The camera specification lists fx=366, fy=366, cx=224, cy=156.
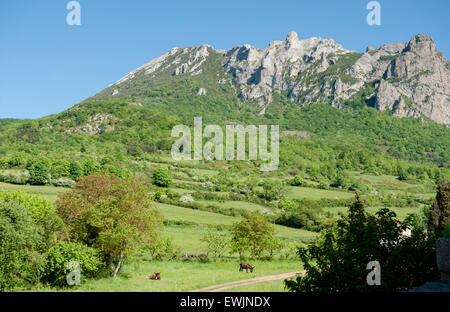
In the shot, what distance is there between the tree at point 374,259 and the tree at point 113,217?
826 inches

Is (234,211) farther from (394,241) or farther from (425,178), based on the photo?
(425,178)

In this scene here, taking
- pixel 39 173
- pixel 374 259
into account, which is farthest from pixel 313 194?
pixel 374 259

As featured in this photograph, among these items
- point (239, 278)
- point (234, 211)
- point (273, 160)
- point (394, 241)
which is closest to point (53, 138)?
point (273, 160)

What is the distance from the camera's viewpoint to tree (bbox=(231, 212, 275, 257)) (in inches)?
1668

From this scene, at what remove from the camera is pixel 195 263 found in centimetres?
3900

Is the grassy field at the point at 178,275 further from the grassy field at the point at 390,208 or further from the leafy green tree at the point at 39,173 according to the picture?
the leafy green tree at the point at 39,173

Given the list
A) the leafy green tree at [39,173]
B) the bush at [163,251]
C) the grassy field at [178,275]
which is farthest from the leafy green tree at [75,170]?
the grassy field at [178,275]

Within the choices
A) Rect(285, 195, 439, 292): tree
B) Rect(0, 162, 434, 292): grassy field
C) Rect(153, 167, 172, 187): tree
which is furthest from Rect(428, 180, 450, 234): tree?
Rect(153, 167, 172, 187): tree

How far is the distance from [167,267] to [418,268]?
2913 cm

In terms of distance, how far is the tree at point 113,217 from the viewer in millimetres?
29219

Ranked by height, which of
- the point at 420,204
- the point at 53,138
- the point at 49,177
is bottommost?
the point at 420,204

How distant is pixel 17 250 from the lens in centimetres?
2502
